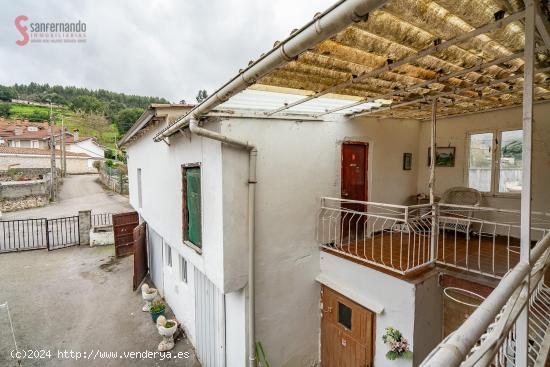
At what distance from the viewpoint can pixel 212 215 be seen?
14.5ft

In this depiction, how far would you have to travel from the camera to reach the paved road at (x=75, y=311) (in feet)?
21.9

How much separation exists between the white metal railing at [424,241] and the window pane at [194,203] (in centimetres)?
252

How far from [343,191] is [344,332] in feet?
9.51

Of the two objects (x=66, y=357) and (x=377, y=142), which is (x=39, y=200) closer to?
(x=66, y=357)

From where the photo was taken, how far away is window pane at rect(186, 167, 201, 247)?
5191 millimetres

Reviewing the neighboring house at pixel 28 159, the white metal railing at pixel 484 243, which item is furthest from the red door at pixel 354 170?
the neighboring house at pixel 28 159

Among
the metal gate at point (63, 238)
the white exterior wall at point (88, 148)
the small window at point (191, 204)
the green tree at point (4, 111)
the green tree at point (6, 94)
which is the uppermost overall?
the green tree at point (6, 94)

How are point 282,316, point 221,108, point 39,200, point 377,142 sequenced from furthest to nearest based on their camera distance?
point 39,200
point 377,142
point 282,316
point 221,108

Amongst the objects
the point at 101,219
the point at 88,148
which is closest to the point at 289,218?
the point at 101,219

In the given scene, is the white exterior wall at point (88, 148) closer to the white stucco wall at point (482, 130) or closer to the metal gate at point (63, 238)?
the metal gate at point (63, 238)

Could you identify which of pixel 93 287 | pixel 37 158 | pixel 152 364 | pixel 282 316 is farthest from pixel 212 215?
pixel 37 158

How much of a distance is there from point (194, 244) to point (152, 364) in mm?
3466

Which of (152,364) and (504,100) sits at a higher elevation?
(504,100)

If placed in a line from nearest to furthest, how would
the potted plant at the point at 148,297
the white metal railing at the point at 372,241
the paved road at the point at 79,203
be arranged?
1. the white metal railing at the point at 372,241
2. the potted plant at the point at 148,297
3. the paved road at the point at 79,203
